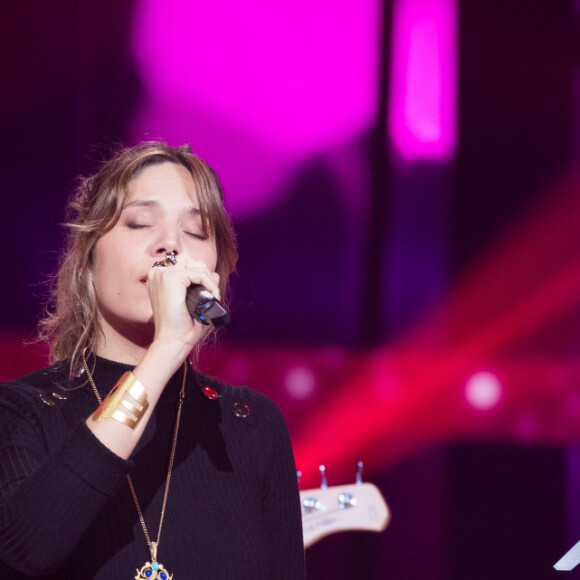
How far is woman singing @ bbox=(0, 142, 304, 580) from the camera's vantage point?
36.1 inches

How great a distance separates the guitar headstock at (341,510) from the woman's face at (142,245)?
143cm

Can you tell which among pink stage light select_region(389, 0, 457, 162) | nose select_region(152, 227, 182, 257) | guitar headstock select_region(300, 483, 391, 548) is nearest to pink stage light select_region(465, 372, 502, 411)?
guitar headstock select_region(300, 483, 391, 548)

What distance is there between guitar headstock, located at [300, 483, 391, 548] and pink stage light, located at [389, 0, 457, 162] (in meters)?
1.43

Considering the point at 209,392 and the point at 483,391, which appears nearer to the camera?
the point at 209,392

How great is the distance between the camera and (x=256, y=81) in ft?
9.48

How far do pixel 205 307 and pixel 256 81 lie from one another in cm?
209

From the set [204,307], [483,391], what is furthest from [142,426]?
[483,391]

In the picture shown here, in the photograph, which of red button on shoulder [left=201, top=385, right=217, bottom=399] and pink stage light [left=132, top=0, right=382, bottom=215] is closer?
red button on shoulder [left=201, top=385, right=217, bottom=399]

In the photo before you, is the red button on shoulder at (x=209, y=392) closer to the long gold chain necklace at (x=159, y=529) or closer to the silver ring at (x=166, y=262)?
the long gold chain necklace at (x=159, y=529)

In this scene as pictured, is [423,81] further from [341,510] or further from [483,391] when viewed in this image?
[341,510]

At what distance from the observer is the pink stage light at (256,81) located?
8.82ft

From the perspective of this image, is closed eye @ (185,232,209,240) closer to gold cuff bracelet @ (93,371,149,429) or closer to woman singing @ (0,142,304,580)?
woman singing @ (0,142,304,580)

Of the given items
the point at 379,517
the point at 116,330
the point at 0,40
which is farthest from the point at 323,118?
the point at 116,330

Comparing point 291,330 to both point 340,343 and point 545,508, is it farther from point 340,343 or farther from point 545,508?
point 545,508
